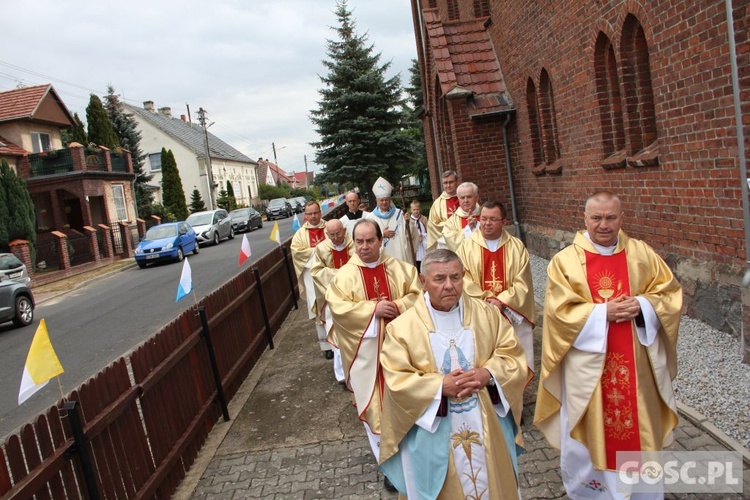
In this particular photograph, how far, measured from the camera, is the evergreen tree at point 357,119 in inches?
1061

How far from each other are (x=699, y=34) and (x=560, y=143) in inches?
173

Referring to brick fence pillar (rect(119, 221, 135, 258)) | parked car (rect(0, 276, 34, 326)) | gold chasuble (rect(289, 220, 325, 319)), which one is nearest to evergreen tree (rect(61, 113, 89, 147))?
brick fence pillar (rect(119, 221, 135, 258))

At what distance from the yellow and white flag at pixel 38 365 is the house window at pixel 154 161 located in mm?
52522

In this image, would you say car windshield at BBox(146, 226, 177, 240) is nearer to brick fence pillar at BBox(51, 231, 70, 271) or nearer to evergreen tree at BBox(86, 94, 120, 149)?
brick fence pillar at BBox(51, 231, 70, 271)

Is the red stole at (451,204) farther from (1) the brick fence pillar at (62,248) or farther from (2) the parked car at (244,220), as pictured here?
(2) the parked car at (244,220)

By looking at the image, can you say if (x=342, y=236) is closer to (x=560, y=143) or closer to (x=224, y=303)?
(x=224, y=303)

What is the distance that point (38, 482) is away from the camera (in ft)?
10.1

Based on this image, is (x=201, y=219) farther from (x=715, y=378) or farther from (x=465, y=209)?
(x=715, y=378)

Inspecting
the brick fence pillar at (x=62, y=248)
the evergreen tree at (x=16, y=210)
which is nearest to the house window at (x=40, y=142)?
the evergreen tree at (x=16, y=210)

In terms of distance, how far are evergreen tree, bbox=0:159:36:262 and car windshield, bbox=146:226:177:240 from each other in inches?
168

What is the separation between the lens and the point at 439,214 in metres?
8.95

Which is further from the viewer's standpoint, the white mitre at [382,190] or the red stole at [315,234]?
the white mitre at [382,190]

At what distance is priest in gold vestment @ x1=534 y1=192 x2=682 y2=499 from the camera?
141 inches

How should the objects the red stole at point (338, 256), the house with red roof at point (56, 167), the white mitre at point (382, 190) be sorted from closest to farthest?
the red stole at point (338, 256), the white mitre at point (382, 190), the house with red roof at point (56, 167)
